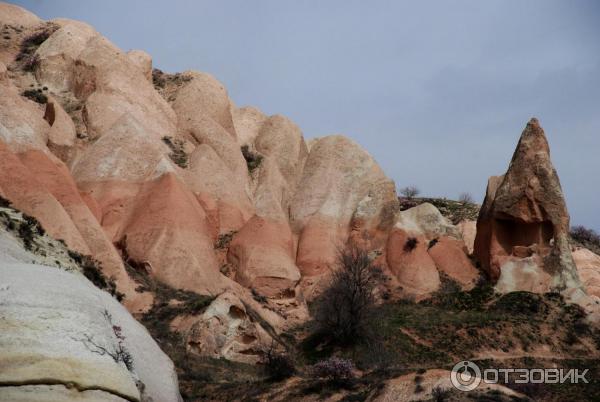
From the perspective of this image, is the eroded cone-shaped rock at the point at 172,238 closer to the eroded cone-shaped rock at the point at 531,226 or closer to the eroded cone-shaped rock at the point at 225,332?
the eroded cone-shaped rock at the point at 225,332

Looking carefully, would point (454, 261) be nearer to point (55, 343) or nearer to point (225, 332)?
point (225, 332)

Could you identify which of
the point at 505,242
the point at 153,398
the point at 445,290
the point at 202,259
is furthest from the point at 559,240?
the point at 153,398

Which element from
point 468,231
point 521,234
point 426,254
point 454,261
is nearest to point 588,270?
point 468,231

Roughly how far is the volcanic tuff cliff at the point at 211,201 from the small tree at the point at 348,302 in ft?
8.54

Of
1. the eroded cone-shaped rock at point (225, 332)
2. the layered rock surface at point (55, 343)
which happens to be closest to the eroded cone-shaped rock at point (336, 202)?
the eroded cone-shaped rock at point (225, 332)

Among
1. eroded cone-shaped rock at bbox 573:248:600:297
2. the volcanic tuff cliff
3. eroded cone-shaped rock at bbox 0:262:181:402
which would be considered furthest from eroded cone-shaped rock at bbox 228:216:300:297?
eroded cone-shaped rock at bbox 0:262:181:402

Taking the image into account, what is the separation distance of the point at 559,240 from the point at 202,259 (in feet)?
61.7

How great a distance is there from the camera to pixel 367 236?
128 ft

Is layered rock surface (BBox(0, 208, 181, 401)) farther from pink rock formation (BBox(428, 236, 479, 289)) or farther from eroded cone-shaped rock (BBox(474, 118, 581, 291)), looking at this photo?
pink rock formation (BBox(428, 236, 479, 289))

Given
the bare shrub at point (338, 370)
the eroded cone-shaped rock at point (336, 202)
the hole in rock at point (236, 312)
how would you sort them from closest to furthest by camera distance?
the bare shrub at point (338, 370)
the hole in rock at point (236, 312)
the eroded cone-shaped rock at point (336, 202)

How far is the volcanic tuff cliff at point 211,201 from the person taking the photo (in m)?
27.5

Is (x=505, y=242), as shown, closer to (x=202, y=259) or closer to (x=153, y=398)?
(x=202, y=259)

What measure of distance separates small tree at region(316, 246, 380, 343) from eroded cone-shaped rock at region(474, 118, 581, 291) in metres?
8.28

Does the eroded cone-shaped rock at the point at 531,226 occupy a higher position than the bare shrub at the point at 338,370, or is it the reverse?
the eroded cone-shaped rock at the point at 531,226
